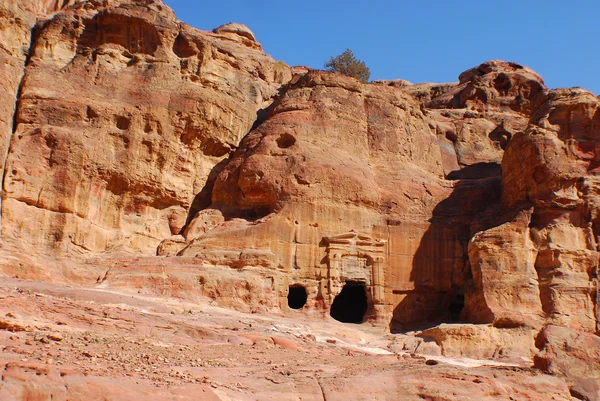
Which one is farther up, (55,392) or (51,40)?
(51,40)

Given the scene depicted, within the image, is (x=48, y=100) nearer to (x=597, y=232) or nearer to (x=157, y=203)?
(x=157, y=203)

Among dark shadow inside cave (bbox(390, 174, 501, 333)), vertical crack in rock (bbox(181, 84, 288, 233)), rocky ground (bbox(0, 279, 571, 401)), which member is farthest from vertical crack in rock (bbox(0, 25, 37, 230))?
dark shadow inside cave (bbox(390, 174, 501, 333))

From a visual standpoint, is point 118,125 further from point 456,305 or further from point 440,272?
point 456,305

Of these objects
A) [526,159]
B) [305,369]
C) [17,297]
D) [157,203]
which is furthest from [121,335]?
[526,159]

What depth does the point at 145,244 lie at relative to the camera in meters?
28.8

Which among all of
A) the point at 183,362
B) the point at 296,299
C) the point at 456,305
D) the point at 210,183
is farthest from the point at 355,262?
the point at 183,362

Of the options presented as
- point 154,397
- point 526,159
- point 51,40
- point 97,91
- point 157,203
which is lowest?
point 154,397

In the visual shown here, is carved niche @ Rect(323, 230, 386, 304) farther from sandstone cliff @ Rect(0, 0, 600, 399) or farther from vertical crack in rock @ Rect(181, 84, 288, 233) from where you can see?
vertical crack in rock @ Rect(181, 84, 288, 233)

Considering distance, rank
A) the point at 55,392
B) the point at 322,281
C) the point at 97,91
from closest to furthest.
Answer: the point at 55,392 → the point at 322,281 → the point at 97,91

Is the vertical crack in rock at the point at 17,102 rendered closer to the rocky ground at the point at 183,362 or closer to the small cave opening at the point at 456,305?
the rocky ground at the point at 183,362

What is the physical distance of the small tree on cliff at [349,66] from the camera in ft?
166

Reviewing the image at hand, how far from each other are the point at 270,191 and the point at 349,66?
973 inches

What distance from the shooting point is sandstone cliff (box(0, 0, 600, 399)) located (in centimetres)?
2545

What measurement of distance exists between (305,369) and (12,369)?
672 centimetres
